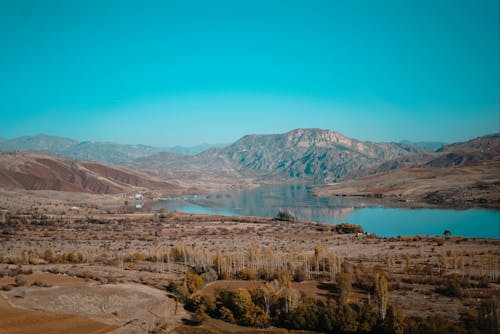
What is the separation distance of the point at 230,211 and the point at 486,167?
123492 mm

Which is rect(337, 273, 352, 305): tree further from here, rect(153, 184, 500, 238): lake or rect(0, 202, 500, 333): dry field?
rect(153, 184, 500, 238): lake

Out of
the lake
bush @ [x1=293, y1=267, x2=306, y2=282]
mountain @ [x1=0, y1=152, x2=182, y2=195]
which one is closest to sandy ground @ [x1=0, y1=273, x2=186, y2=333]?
bush @ [x1=293, y1=267, x2=306, y2=282]

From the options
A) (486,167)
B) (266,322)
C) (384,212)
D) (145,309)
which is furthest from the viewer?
(486,167)

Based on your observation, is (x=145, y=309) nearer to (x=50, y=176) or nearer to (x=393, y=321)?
(x=393, y=321)

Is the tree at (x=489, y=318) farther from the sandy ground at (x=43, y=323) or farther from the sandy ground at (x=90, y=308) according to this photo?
the sandy ground at (x=43, y=323)

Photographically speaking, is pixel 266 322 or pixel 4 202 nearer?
pixel 266 322

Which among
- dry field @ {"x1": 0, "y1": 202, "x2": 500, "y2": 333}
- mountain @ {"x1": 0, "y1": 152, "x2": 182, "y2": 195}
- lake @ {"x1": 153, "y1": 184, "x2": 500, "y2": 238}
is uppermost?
mountain @ {"x1": 0, "y1": 152, "x2": 182, "y2": 195}

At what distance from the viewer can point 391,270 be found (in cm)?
4072

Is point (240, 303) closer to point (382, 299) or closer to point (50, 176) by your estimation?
point (382, 299)

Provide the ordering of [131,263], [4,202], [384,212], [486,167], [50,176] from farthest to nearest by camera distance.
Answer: [486,167] → [50,176] → [384,212] → [4,202] → [131,263]

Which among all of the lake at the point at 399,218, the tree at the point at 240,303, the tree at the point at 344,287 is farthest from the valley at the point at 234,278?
the lake at the point at 399,218

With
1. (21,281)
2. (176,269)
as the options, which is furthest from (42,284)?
(176,269)

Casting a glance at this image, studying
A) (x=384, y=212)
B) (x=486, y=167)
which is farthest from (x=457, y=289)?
(x=486, y=167)

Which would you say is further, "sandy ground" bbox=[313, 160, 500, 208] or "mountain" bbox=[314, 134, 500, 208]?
"mountain" bbox=[314, 134, 500, 208]
